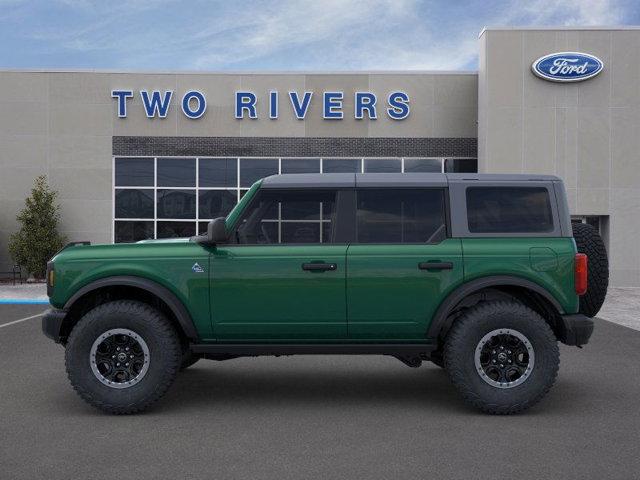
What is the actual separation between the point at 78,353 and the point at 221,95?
58.3ft

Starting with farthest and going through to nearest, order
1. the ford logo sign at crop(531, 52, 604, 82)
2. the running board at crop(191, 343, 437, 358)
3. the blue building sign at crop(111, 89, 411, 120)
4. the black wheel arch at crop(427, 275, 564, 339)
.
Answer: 1. the blue building sign at crop(111, 89, 411, 120)
2. the ford logo sign at crop(531, 52, 604, 82)
3. the running board at crop(191, 343, 437, 358)
4. the black wheel arch at crop(427, 275, 564, 339)

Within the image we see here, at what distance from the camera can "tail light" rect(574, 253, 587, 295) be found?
5914mm

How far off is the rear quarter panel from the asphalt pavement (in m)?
1.04

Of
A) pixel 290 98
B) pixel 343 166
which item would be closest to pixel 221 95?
pixel 290 98

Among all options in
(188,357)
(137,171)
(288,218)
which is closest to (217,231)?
(288,218)

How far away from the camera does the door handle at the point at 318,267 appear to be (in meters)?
5.90

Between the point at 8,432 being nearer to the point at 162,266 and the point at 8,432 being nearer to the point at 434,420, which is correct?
the point at 162,266

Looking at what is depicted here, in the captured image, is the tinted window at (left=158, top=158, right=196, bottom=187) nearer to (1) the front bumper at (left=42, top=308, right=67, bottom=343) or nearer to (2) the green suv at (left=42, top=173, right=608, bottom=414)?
(2) the green suv at (left=42, top=173, right=608, bottom=414)

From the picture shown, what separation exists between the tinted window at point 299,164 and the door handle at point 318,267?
16.9 metres

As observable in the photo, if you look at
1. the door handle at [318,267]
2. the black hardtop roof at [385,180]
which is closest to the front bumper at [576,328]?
the black hardtop roof at [385,180]

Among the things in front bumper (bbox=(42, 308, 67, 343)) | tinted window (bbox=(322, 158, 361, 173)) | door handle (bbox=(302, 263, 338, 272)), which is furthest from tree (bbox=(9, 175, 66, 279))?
door handle (bbox=(302, 263, 338, 272))

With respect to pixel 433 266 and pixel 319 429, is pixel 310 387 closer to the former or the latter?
pixel 319 429

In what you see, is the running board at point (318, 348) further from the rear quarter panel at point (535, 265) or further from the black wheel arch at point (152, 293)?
the rear quarter panel at point (535, 265)

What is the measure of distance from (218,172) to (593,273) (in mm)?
17610
